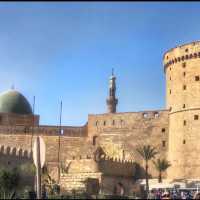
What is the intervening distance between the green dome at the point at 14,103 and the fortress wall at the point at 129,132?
929 cm

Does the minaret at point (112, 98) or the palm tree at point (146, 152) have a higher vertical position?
the minaret at point (112, 98)

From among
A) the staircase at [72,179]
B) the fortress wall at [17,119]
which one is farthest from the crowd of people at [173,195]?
the fortress wall at [17,119]

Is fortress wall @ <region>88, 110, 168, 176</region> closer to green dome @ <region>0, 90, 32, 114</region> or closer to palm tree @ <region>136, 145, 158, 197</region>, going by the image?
palm tree @ <region>136, 145, 158, 197</region>

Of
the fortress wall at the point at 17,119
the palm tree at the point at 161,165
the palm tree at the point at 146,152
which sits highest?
the fortress wall at the point at 17,119

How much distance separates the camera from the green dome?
54.4m

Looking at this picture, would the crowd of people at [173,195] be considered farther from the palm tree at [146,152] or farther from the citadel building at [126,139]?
the palm tree at [146,152]

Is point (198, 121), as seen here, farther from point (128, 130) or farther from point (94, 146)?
point (94, 146)

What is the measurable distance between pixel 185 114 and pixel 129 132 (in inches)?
204

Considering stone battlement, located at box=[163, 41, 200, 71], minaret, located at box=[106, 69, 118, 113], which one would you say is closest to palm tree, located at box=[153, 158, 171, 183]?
stone battlement, located at box=[163, 41, 200, 71]

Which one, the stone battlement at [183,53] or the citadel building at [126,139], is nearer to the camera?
the citadel building at [126,139]

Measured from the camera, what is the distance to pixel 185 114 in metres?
43.3

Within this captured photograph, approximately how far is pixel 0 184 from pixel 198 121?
2104 centimetres

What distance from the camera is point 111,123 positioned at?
4719 centimetres

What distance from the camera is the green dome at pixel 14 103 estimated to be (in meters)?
54.4
